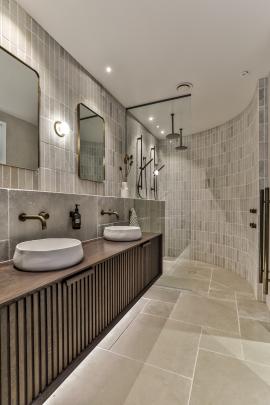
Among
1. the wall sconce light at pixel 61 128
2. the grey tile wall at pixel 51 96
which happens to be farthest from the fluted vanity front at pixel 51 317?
the wall sconce light at pixel 61 128

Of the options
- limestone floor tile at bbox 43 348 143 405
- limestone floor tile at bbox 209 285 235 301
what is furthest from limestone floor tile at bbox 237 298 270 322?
limestone floor tile at bbox 43 348 143 405

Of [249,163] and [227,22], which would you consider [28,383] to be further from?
[249,163]

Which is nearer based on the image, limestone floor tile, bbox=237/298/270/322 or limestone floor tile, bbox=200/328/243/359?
limestone floor tile, bbox=200/328/243/359

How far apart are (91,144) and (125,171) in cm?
78

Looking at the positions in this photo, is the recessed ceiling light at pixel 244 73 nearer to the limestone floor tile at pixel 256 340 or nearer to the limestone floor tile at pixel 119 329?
the limestone floor tile at pixel 256 340

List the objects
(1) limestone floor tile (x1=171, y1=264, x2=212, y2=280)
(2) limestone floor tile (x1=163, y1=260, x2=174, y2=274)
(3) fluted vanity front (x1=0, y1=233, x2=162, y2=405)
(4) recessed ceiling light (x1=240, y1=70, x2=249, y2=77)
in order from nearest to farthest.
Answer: (3) fluted vanity front (x1=0, y1=233, x2=162, y2=405) < (4) recessed ceiling light (x1=240, y1=70, x2=249, y2=77) < (2) limestone floor tile (x1=163, y1=260, x2=174, y2=274) < (1) limestone floor tile (x1=171, y1=264, x2=212, y2=280)

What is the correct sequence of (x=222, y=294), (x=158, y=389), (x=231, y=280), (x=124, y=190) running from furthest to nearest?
1. (x=231, y=280)
2. (x=124, y=190)
3. (x=222, y=294)
4. (x=158, y=389)

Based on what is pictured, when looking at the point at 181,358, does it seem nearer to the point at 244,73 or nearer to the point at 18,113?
the point at 18,113

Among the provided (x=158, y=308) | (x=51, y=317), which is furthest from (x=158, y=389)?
(x=158, y=308)

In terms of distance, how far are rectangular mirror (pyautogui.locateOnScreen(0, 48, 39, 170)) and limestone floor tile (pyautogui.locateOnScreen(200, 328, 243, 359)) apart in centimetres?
183

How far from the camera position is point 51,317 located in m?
0.91

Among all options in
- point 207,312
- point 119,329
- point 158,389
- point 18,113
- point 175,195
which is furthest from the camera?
point 175,195

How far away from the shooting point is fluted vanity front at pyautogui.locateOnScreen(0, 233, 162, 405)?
29.5 inches

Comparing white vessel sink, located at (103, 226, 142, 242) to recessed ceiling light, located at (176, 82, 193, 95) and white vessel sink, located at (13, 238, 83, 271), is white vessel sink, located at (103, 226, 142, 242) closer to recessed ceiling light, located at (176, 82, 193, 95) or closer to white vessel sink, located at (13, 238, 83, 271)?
white vessel sink, located at (13, 238, 83, 271)
